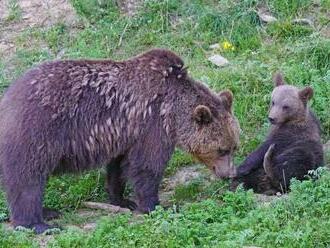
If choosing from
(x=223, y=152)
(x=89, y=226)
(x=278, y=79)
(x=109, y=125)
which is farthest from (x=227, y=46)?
(x=89, y=226)

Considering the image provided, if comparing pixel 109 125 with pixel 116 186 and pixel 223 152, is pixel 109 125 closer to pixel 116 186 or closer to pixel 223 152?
pixel 116 186

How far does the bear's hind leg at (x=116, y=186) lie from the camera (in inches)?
355

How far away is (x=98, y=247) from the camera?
23.5 feet

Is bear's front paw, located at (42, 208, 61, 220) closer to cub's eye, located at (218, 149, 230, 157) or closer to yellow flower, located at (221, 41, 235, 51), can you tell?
cub's eye, located at (218, 149, 230, 157)

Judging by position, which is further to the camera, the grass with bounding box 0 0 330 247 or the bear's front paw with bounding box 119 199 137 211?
the bear's front paw with bounding box 119 199 137 211

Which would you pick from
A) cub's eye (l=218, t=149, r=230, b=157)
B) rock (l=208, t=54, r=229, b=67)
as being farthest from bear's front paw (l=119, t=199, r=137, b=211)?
rock (l=208, t=54, r=229, b=67)

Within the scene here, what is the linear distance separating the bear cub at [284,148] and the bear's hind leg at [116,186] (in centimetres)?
110

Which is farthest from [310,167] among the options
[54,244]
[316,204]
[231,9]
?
[231,9]

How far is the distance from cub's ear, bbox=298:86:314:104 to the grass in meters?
0.66

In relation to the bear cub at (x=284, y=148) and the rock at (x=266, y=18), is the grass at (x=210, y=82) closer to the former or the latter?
the rock at (x=266, y=18)

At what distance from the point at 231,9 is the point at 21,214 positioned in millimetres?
4924

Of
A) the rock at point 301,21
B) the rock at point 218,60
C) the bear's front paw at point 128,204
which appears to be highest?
the rock at point 301,21

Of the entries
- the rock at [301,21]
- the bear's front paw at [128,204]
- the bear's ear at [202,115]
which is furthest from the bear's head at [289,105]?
the rock at [301,21]

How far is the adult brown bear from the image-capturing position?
26.3ft
